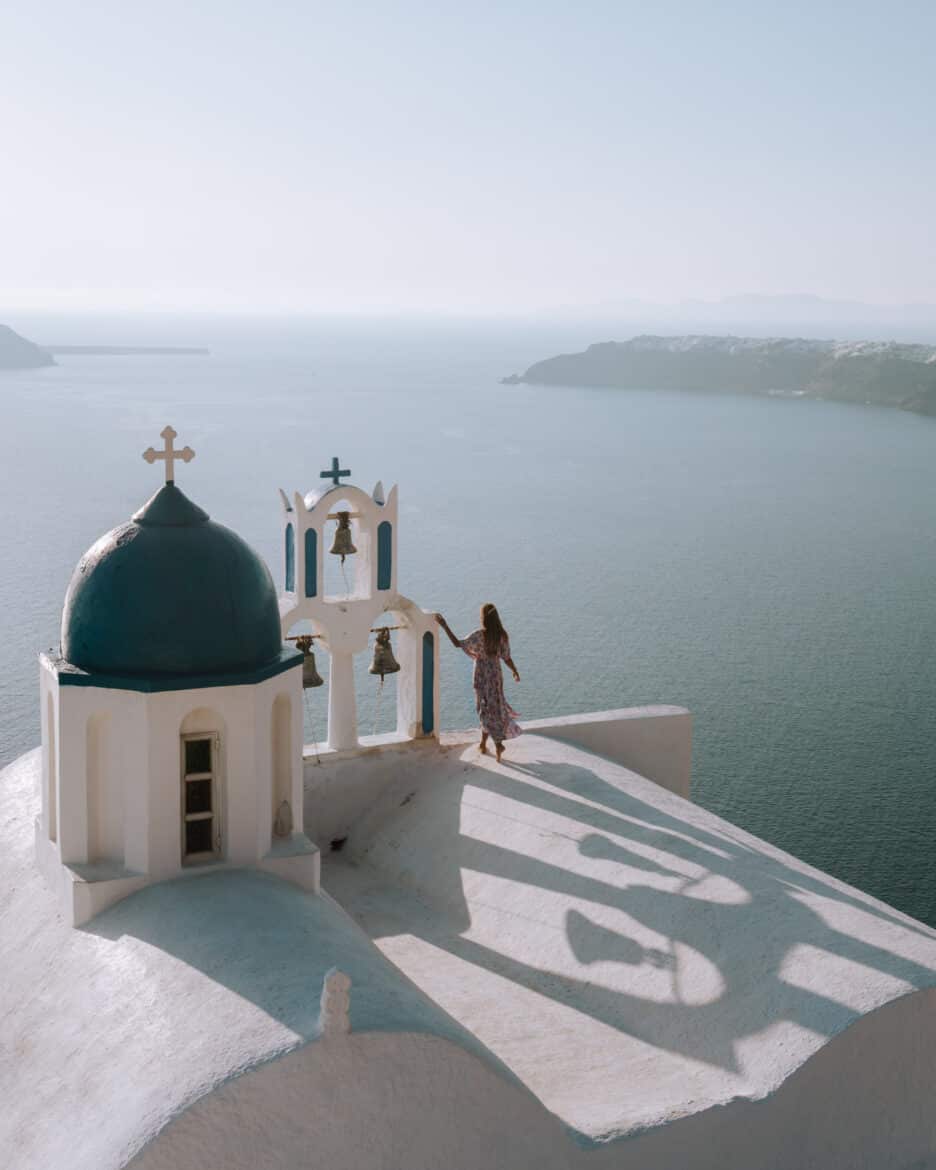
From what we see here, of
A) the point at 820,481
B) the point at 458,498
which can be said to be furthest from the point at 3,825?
the point at 820,481

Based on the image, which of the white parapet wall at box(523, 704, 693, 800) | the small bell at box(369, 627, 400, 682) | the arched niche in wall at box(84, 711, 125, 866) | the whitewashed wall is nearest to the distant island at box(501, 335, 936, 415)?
the white parapet wall at box(523, 704, 693, 800)

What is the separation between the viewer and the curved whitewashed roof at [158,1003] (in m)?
4.27

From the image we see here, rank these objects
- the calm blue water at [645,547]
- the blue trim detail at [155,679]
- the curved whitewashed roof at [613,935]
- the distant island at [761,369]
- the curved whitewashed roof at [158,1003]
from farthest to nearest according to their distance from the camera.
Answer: the distant island at [761,369] → the calm blue water at [645,547] → the curved whitewashed roof at [613,935] → the blue trim detail at [155,679] → the curved whitewashed roof at [158,1003]

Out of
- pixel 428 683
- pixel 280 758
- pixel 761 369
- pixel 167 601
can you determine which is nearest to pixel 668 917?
pixel 280 758

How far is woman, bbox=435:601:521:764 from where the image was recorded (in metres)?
8.59

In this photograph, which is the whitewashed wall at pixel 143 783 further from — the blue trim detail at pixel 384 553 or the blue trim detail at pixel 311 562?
the blue trim detail at pixel 384 553

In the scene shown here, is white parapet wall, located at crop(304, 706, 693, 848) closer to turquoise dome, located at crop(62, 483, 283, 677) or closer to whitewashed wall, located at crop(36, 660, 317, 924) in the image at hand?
whitewashed wall, located at crop(36, 660, 317, 924)

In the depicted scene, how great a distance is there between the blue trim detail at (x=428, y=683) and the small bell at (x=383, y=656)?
0.24 meters

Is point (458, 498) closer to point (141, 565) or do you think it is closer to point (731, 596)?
point (731, 596)

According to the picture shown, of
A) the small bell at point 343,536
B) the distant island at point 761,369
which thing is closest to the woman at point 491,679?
the small bell at point 343,536

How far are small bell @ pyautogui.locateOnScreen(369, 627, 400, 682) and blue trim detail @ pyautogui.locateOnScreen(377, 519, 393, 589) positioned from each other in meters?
0.32

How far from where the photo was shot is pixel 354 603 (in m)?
9.03

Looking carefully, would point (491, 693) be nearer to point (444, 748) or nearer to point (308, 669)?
point (444, 748)

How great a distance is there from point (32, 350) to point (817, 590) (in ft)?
205
